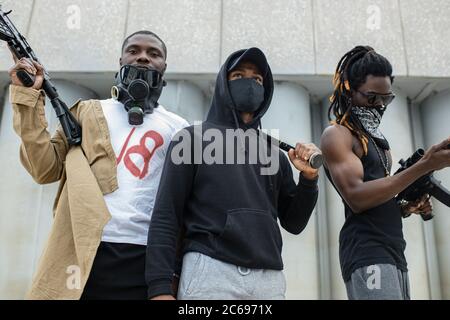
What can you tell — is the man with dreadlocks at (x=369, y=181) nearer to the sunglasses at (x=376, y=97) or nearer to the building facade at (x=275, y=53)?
the sunglasses at (x=376, y=97)

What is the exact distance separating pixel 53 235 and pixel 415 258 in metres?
3.96

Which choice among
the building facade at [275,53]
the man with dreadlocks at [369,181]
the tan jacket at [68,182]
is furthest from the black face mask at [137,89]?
the building facade at [275,53]

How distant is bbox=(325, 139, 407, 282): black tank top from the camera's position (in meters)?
2.17

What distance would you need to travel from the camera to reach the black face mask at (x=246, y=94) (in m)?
2.27

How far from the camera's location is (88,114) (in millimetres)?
2418

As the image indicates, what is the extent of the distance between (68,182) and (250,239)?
84cm

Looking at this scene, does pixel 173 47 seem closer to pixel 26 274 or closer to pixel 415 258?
pixel 26 274

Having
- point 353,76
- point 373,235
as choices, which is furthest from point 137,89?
point 373,235

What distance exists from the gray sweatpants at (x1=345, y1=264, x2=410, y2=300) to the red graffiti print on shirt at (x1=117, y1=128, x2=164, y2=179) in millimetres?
1047

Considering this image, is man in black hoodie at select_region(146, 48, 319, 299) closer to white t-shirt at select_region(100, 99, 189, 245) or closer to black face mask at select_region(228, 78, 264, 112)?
black face mask at select_region(228, 78, 264, 112)

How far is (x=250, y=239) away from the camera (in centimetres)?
192

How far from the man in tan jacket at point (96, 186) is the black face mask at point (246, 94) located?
392 millimetres

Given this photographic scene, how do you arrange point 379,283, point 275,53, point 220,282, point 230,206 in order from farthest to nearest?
point 275,53, point 379,283, point 230,206, point 220,282

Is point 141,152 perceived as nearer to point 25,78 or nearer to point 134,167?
point 134,167
